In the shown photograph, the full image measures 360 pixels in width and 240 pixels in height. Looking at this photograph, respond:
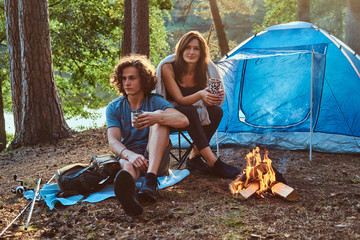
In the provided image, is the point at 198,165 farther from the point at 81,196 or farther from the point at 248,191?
the point at 81,196

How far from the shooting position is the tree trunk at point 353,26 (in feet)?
27.6

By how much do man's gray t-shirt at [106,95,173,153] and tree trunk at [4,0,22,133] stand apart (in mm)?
3817

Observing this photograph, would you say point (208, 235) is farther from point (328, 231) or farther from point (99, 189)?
point (99, 189)

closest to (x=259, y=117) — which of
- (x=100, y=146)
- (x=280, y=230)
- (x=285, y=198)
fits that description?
(x=100, y=146)

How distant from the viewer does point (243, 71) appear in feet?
18.7

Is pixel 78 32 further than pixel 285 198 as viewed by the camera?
Yes

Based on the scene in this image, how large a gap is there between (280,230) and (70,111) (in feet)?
34.7

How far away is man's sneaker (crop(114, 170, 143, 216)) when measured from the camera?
2441mm

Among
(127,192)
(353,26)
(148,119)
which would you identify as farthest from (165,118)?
(353,26)

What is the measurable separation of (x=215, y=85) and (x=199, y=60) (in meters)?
0.54

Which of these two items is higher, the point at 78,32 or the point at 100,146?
the point at 78,32

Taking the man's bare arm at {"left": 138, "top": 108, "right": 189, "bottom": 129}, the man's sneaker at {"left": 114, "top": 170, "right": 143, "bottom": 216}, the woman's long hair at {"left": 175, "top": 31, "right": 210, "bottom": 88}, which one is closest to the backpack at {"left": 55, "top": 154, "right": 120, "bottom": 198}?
the man's bare arm at {"left": 138, "top": 108, "right": 189, "bottom": 129}

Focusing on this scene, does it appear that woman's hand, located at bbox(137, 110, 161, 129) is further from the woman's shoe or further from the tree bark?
the tree bark

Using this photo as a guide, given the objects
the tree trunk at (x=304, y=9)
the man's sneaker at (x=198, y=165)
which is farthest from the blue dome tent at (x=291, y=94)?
the tree trunk at (x=304, y=9)
